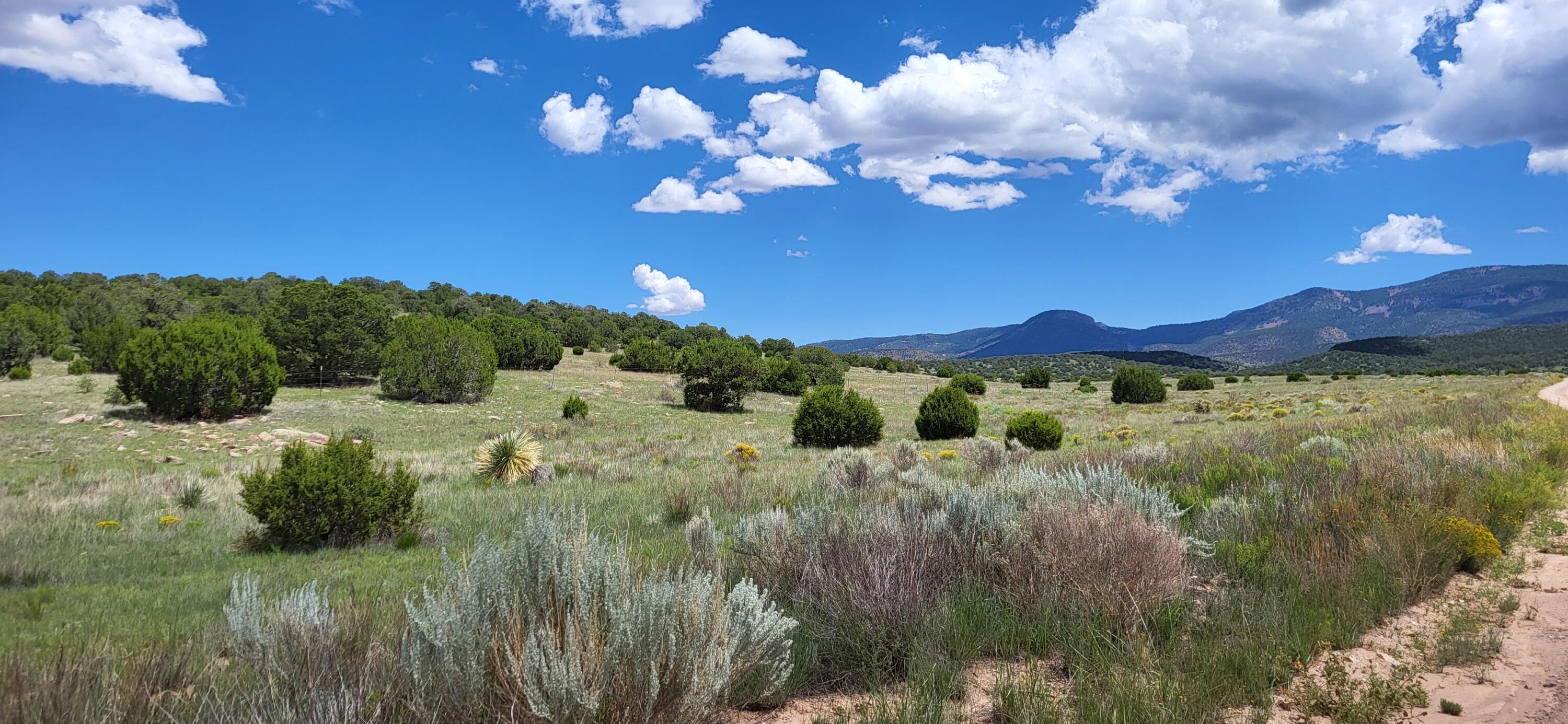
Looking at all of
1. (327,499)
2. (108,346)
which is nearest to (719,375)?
(327,499)

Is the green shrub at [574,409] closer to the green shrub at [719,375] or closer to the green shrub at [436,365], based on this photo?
the green shrub at [436,365]

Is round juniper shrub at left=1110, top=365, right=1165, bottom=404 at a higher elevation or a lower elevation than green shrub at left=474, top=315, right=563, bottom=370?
lower

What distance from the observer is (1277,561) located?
473 cm

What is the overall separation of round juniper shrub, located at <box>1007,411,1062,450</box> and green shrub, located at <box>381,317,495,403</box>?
23099 millimetres

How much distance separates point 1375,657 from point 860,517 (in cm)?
309

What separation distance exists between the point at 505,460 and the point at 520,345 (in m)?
32.3

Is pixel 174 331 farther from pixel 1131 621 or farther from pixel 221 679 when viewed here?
pixel 1131 621

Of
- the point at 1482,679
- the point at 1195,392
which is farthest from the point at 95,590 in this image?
the point at 1195,392

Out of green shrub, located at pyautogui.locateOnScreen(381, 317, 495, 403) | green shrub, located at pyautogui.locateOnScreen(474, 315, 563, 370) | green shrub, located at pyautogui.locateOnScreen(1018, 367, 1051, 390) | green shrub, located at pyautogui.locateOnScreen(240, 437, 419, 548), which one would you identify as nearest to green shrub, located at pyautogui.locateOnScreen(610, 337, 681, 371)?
green shrub, located at pyautogui.locateOnScreen(474, 315, 563, 370)

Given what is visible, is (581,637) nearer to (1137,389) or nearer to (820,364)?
(1137,389)

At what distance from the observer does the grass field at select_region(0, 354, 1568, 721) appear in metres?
3.54

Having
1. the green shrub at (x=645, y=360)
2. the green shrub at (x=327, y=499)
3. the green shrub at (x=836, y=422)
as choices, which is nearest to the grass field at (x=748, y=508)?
the green shrub at (x=327, y=499)

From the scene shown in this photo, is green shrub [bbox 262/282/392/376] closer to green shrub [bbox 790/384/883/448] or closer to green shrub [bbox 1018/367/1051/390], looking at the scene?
green shrub [bbox 790/384/883/448]

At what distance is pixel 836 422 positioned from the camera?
18438 millimetres
